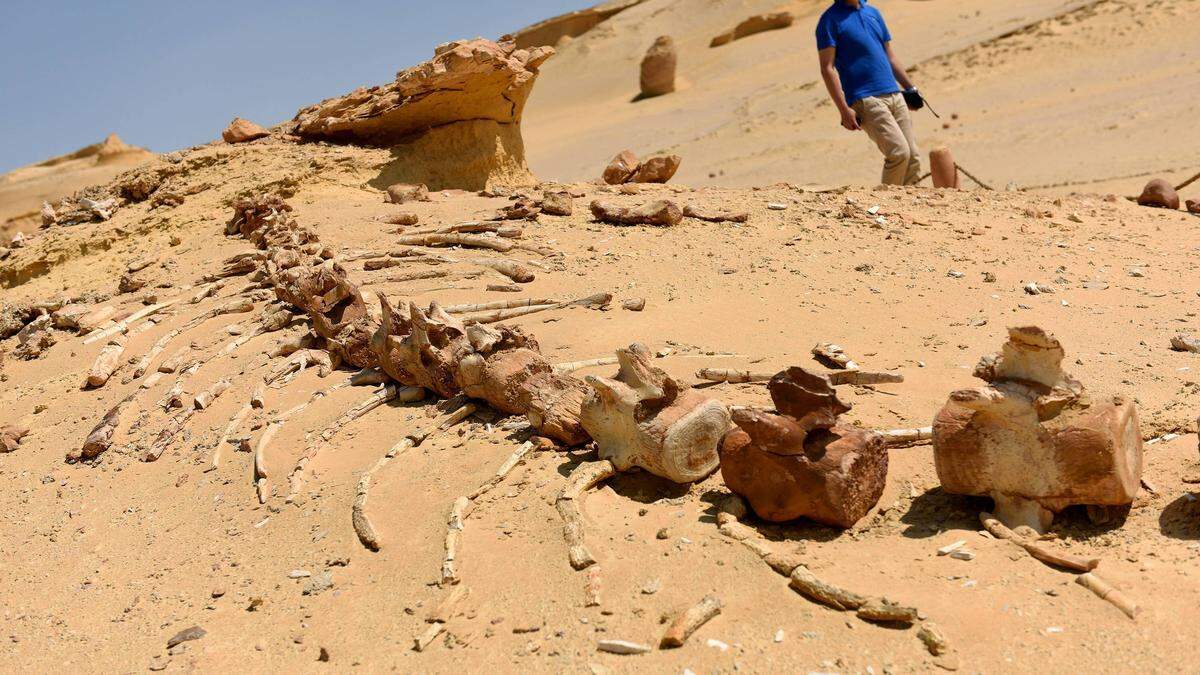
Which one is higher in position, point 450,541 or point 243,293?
point 243,293

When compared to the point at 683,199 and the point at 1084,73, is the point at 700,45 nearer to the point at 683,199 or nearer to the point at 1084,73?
the point at 1084,73

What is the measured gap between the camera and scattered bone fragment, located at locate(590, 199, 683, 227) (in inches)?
260

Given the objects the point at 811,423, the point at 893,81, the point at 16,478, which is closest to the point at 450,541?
the point at 811,423

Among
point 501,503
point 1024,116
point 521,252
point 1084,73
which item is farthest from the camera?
point 1084,73

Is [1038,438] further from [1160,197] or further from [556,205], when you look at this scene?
[1160,197]

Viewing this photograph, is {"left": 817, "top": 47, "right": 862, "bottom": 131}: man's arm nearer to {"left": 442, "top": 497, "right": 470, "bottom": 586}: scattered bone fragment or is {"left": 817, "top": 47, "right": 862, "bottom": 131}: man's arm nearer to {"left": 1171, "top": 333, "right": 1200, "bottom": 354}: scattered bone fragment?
{"left": 1171, "top": 333, "right": 1200, "bottom": 354}: scattered bone fragment

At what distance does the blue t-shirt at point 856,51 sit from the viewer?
25.0 ft

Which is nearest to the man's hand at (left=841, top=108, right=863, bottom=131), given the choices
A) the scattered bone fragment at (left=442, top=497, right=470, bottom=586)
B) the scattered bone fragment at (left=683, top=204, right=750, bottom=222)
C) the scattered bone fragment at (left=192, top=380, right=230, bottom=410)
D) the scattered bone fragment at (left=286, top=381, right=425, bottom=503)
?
the scattered bone fragment at (left=683, top=204, right=750, bottom=222)

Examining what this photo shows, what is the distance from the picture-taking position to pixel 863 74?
25.1 feet

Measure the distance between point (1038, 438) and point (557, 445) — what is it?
1.71 m

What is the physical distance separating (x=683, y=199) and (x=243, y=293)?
3256mm

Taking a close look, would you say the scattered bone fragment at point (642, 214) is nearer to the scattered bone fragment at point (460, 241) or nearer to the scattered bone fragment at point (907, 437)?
the scattered bone fragment at point (460, 241)

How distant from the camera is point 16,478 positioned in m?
4.90

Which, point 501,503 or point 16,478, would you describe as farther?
point 16,478
